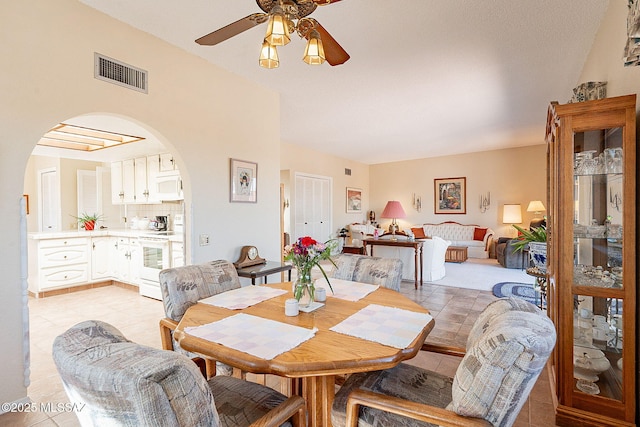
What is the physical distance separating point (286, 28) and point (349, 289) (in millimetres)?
1538

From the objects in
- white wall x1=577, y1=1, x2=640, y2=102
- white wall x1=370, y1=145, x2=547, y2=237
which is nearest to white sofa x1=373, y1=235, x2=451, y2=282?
white wall x1=577, y1=1, x2=640, y2=102

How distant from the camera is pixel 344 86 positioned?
3.76 metres

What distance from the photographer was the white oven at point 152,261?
4246mm

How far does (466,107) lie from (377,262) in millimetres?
3475

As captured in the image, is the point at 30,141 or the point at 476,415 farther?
the point at 30,141

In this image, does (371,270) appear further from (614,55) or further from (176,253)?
(176,253)

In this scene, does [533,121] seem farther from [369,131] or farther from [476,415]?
[476,415]

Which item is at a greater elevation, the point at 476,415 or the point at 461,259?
the point at 476,415

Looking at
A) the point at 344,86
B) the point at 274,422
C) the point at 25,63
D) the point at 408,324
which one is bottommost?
the point at 274,422

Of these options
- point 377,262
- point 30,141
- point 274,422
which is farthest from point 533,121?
point 30,141

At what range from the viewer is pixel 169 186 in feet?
15.3

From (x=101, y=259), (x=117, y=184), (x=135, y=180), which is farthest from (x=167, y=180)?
(x=101, y=259)

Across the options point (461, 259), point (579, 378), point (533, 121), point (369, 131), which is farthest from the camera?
point (461, 259)

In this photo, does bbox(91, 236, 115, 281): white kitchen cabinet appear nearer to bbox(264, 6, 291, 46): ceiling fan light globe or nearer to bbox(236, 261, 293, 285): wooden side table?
bbox(236, 261, 293, 285): wooden side table
